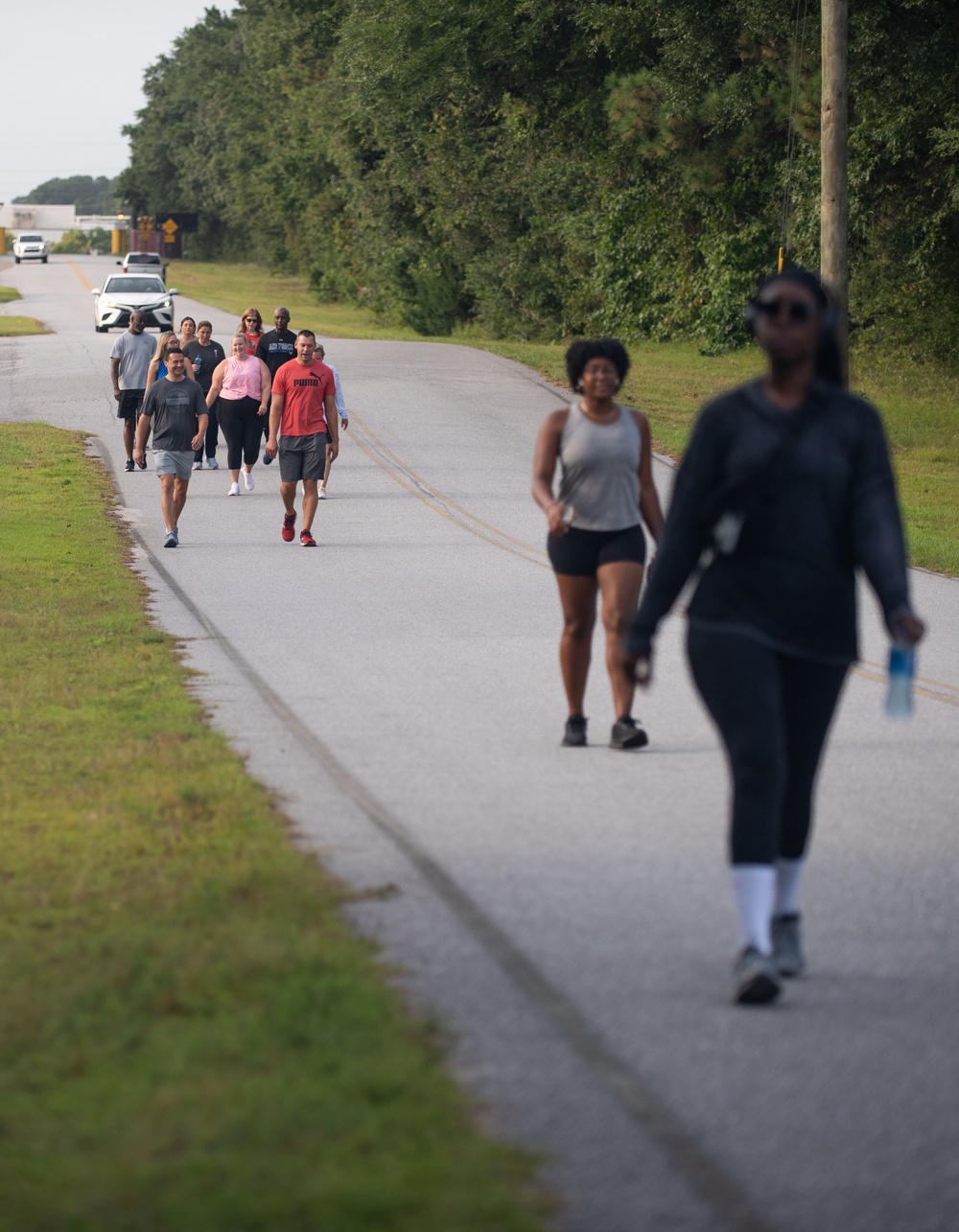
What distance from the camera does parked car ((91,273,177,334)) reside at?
43.7 meters

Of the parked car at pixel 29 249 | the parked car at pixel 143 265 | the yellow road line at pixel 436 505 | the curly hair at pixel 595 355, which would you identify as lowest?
the yellow road line at pixel 436 505

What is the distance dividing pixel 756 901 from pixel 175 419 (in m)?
11.8

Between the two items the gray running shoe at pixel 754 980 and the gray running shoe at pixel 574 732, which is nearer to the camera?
the gray running shoe at pixel 754 980

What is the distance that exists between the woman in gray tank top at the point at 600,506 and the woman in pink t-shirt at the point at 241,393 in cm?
1185

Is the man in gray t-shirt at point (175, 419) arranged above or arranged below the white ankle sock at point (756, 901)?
above

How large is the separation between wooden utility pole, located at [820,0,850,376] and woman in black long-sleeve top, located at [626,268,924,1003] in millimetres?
16000

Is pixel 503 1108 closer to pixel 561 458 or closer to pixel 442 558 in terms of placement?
pixel 561 458

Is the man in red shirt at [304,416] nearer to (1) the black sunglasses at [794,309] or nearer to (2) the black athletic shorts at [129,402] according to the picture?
(2) the black athletic shorts at [129,402]

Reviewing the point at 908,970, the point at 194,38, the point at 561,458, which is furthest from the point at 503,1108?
the point at 194,38

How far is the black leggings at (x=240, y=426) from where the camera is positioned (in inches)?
795

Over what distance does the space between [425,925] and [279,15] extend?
189 feet

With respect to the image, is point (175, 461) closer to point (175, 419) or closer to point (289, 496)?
point (175, 419)

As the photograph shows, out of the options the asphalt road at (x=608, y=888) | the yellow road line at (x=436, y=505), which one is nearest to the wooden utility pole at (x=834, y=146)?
the yellow road line at (x=436, y=505)

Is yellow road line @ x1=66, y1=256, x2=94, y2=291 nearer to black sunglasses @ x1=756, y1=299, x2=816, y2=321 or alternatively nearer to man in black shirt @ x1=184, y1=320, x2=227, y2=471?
man in black shirt @ x1=184, y1=320, x2=227, y2=471
